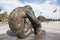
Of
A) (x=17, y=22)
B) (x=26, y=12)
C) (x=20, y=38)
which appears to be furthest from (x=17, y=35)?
(x=26, y=12)

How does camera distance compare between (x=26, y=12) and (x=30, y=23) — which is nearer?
(x=26, y=12)

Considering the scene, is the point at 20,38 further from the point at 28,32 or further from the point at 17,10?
the point at 17,10

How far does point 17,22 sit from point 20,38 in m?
0.61

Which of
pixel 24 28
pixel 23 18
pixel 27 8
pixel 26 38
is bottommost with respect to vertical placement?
pixel 26 38

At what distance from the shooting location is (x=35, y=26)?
239 inches

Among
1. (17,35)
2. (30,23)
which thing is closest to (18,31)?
(17,35)

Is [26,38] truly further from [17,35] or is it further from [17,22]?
[17,22]

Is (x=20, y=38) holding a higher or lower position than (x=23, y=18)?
lower

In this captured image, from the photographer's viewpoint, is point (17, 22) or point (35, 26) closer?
point (17, 22)

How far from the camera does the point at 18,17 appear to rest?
5480mm

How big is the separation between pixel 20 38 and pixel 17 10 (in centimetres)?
100

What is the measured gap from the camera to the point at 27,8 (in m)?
5.57

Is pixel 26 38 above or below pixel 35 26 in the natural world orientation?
below

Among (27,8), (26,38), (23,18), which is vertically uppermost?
(27,8)
